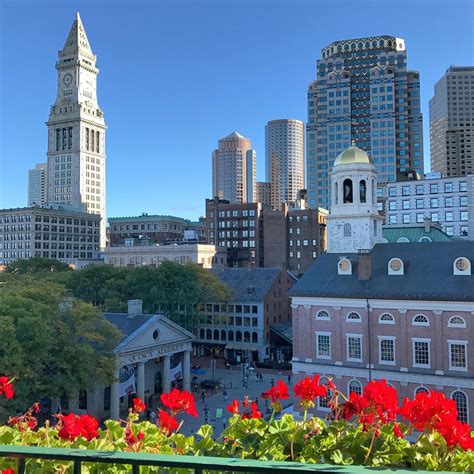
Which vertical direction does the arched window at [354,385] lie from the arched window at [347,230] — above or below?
below

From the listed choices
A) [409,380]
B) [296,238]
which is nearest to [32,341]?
[409,380]

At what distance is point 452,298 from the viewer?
124ft

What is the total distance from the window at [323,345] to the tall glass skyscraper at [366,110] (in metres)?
112

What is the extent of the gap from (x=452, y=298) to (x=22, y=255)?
134755 millimetres

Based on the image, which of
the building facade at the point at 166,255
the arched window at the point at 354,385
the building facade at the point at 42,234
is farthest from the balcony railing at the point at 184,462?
the building facade at the point at 42,234

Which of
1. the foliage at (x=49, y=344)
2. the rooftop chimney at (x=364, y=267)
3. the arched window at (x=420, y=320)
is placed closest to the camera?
the foliage at (x=49, y=344)

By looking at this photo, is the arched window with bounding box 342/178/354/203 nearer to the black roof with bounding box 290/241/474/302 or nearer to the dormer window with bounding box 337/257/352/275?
the black roof with bounding box 290/241/474/302

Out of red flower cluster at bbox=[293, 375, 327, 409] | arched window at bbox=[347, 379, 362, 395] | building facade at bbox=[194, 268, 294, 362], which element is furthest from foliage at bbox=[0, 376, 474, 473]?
building facade at bbox=[194, 268, 294, 362]

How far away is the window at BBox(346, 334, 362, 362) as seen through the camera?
41500 millimetres

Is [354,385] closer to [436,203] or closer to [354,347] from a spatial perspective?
[354,347]

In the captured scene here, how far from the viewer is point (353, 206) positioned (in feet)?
161

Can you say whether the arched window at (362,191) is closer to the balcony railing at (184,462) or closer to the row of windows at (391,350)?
the row of windows at (391,350)

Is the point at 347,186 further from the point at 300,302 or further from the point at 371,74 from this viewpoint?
the point at 371,74

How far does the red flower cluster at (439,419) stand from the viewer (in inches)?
257
